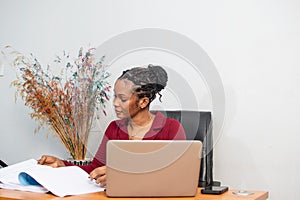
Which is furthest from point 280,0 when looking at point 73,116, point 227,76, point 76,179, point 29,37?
point 29,37

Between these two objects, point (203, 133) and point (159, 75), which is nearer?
point (159, 75)

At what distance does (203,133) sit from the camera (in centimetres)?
221

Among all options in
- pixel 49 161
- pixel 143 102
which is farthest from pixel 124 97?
pixel 49 161

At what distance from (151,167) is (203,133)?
869 millimetres

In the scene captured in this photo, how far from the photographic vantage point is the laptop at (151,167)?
4.50 feet

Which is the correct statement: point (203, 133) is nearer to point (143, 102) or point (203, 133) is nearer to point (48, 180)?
point (143, 102)

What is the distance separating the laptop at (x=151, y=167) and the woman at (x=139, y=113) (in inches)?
21.6

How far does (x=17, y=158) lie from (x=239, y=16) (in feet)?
5.98

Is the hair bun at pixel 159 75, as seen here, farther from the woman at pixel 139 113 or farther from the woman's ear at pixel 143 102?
the woman's ear at pixel 143 102

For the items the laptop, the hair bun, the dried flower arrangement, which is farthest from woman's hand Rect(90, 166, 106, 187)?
the dried flower arrangement

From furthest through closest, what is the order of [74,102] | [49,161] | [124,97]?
1. [74,102]
2. [124,97]
3. [49,161]

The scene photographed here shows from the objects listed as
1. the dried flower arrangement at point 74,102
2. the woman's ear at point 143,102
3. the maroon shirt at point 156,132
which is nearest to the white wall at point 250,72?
the dried flower arrangement at point 74,102

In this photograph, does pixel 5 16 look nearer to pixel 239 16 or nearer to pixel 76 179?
pixel 239 16

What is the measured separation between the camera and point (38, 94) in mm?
2617
